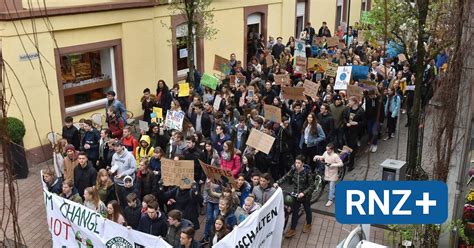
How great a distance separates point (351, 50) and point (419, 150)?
34.4ft

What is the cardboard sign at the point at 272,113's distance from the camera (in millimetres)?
12203

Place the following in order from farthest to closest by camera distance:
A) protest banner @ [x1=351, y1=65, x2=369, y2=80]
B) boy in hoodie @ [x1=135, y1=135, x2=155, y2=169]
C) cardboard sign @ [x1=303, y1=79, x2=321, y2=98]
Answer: protest banner @ [x1=351, y1=65, x2=369, y2=80]
cardboard sign @ [x1=303, y1=79, x2=321, y2=98]
boy in hoodie @ [x1=135, y1=135, x2=155, y2=169]

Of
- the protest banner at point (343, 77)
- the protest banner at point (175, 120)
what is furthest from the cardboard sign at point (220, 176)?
the protest banner at point (343, 77)

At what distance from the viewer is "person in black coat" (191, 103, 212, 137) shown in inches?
507

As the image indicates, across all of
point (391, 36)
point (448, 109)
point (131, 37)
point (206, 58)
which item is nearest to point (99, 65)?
point (131, 37)

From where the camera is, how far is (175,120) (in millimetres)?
12328

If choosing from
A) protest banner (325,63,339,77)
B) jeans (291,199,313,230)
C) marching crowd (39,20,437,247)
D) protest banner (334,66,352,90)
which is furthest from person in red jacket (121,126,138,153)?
protest banner (325,63,339,77)

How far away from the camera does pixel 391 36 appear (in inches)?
406

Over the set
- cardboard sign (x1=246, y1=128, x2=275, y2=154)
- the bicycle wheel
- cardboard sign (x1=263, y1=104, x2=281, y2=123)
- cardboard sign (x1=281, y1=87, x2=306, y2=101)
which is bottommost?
the bicycle wheel

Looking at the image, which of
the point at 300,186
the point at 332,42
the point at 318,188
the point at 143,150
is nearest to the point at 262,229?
the point at 300,186

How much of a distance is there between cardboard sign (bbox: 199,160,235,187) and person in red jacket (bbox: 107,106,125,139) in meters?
4.40

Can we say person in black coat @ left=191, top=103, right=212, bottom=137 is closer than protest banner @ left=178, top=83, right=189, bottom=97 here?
Yes

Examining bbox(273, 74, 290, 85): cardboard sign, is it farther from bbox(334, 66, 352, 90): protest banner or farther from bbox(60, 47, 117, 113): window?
bbox(60, 47, 117, 113): window

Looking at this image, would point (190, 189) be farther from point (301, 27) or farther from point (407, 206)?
point (301, 27)
